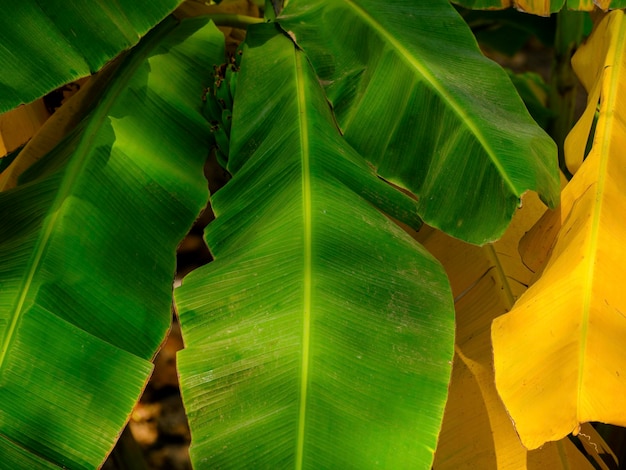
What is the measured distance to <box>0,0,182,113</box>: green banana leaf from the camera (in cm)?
96

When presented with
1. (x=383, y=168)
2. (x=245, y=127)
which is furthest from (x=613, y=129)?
(x=245, y=127)

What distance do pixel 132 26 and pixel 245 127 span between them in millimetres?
224

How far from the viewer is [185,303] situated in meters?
0.92

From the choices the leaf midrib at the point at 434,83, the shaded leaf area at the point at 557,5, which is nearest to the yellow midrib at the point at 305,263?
the leaf midrib at the point at 434,83

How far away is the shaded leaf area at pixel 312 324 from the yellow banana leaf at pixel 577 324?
9 centimetres

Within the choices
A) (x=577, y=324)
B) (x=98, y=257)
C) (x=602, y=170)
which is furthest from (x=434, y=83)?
(x=98, y=257)

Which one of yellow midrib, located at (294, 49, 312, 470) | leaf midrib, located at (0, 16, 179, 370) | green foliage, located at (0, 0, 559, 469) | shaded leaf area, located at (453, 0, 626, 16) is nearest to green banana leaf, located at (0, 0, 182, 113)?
green foliage, located at (0, 0, 559, 469)

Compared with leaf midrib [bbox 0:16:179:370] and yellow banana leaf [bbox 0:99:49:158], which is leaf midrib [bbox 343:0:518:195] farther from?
yellow banana leaf [bbox 0:99:49:158]

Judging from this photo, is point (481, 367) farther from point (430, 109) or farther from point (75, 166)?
point (75, 166)

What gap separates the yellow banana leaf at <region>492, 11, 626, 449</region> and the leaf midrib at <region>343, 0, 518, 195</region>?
5.4 inches

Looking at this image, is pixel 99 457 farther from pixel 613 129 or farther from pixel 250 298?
pixel 613 129

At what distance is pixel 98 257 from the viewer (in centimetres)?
98

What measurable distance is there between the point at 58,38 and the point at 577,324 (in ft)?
2.57

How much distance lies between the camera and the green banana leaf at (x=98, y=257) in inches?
34.4
